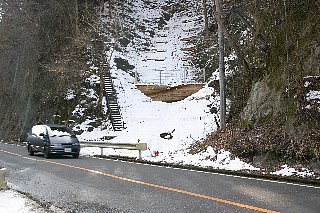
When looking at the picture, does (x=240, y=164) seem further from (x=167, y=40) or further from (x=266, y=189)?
(x=167, y=40)

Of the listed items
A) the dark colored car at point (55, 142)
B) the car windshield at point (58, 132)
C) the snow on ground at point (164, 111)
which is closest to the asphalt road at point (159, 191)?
the snow on ground at point (164, 111)

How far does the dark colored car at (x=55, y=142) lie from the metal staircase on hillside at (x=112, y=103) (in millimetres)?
8358

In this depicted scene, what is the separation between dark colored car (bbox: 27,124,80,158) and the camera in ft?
63.9

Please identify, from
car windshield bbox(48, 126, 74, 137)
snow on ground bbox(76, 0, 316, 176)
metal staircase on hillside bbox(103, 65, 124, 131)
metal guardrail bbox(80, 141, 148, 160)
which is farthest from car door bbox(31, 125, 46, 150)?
metal staircase on hillside bbox(103, 65, 124, 131)

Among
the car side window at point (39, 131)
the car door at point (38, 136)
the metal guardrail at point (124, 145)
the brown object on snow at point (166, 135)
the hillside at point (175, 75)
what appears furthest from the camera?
the brown object on snow at point (166, 135)

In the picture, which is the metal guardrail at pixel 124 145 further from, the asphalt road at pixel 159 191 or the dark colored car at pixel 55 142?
the asphalt road at pixel 159 191

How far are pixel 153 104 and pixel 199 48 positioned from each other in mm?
12475

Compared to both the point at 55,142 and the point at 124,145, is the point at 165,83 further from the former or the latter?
the point at 55,142

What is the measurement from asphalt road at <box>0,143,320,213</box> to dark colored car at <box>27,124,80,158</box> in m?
5.47

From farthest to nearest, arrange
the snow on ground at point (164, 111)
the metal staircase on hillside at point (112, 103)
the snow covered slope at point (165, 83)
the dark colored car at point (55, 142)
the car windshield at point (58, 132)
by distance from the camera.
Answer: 1. the metal staircase on hillside at point (112, 103)
2. the snow covered slope at point (165, 83)
3. the car windshield at point (58, 132)
4. the dark colored car at point (55, 142)
5. the snow on ground at point (164, 111)

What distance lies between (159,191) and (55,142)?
1133 cm

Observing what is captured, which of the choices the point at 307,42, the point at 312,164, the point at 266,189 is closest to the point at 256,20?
the point at 307,42

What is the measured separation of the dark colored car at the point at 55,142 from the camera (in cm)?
1947

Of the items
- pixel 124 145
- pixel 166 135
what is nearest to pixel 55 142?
pixel 124 145
